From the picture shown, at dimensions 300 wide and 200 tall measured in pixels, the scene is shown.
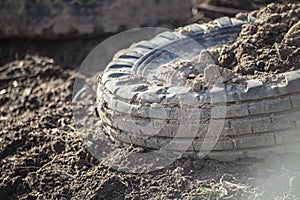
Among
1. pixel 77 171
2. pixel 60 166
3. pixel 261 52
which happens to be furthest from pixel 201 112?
pixel 60 166

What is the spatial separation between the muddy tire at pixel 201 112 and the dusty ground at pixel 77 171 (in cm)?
12

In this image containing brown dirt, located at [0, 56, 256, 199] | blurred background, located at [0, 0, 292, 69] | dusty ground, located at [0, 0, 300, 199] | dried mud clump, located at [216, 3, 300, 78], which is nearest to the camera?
dusty ground, located at [0, 0, 300, 199]

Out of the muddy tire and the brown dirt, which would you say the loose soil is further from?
the brown dirt

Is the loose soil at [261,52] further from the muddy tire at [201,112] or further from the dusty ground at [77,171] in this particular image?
the dusty ground at [77,171]

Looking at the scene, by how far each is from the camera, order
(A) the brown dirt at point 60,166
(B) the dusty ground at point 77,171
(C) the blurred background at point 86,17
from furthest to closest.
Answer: (C) the blurred background at point 86,17
(A) the brown dirt at point 60,166
(B) the dusty ground at point 77,171

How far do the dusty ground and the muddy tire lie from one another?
12 cm

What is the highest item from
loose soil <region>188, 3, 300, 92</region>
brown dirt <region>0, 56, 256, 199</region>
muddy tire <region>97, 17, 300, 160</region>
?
loose soil <region>188, 3, 300, 92</region>

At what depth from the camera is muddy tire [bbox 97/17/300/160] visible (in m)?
3.67

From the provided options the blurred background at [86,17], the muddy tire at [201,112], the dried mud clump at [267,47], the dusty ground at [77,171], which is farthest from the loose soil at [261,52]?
the blurred background at [86,17]

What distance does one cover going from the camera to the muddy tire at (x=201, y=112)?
144 inches

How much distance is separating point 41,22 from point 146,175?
286cm

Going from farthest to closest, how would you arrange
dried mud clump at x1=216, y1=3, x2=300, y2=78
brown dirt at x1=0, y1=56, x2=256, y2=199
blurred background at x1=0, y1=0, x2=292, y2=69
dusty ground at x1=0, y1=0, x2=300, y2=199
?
blurred background at x1=0, y1=0, x2=292, y2=69
dried mud clump at x1=216, y1=3, x2=300, y2=78
brown dirt at x1=0, y1=56, x2=256, y2=199
dusty ground at x1=0, y1=0, x2=300, y2=199

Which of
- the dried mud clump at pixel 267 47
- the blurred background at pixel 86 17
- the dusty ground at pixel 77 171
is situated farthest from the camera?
the blurred background at pixel 86 17

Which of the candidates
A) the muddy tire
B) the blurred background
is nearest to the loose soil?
the muddy tire
